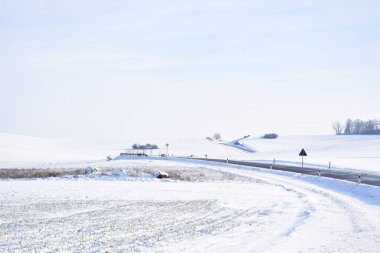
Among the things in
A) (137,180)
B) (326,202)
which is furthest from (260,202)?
(137,180)

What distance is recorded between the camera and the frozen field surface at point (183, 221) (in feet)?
41.1

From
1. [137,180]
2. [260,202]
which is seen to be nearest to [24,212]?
[260,202]

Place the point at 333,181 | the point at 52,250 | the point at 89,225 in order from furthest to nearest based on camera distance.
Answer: the point at 333,181 → the point at 89,225 → the point at 52,250

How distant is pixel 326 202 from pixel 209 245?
1270 cm

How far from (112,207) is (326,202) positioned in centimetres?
1012

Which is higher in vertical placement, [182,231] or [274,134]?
[274,134]

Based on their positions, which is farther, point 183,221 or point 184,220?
point 184,220

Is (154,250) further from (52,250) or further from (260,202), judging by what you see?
(260,202)

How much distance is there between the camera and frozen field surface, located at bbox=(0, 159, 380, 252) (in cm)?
1252

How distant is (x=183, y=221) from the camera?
16344 mm

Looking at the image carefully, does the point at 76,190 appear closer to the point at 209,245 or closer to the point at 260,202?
the point at 260,202

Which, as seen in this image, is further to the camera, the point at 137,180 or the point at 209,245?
the point at 137,180

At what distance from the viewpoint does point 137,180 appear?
1451 inches

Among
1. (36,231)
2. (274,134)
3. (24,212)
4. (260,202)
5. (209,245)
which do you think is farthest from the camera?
(274,134)
